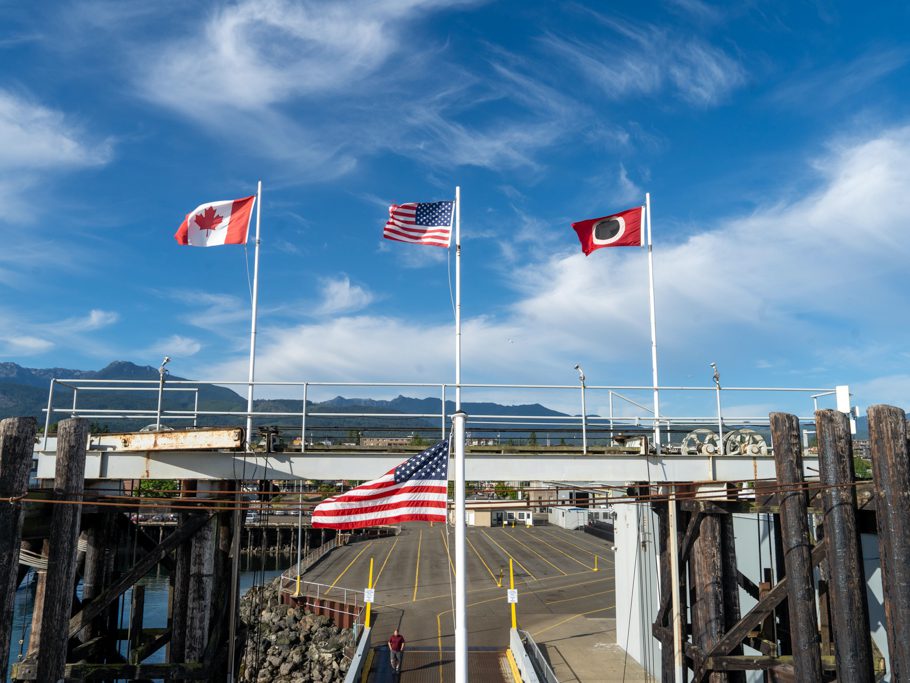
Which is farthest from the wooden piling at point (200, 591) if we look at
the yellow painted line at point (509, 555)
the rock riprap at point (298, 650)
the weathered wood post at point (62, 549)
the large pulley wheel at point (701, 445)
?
the yellow painted line at point (509, 555)

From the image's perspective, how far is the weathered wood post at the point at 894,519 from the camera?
8867 mm

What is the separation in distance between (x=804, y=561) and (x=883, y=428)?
6.96 feet

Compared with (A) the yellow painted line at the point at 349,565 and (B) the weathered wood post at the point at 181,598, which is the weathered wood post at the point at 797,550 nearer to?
(B) the weathered wood post at the point at 181,598

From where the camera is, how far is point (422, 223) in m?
19.0

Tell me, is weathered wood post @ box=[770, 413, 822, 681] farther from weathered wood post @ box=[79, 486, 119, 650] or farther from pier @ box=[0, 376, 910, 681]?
weathered wood post @ box=[79, 486, 119, 650]

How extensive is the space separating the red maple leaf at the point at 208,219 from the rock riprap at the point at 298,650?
17564mm

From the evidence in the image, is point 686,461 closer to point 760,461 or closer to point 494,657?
point 760,461

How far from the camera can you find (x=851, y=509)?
30.8 feet

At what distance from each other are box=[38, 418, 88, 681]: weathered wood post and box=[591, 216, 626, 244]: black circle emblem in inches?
592

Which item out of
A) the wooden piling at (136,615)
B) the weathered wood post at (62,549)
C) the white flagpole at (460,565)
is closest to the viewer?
the white flagpole at (460,565)

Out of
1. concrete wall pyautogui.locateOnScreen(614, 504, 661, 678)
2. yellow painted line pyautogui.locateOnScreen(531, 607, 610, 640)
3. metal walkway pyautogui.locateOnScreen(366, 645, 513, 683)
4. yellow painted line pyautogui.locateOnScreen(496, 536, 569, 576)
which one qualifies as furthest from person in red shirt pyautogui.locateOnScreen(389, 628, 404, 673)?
yellow painted line pyautogui.locateOnScreen(496, 536, 569, 576)

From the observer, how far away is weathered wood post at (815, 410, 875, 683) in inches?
358

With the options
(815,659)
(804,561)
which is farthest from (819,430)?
(815,659)

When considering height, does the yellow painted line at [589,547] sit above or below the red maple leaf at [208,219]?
below
